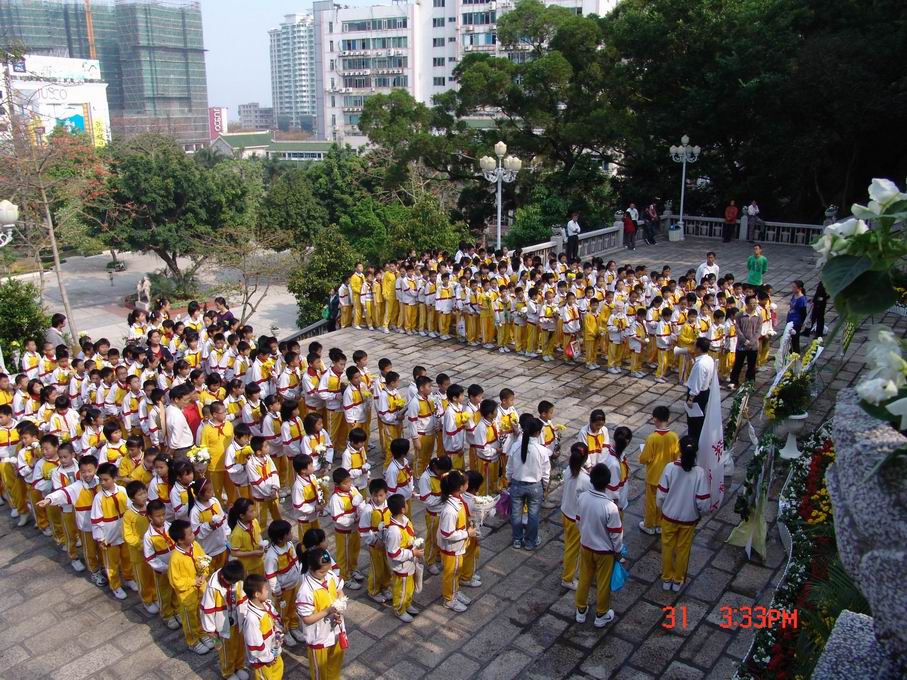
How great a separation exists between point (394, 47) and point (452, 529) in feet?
225

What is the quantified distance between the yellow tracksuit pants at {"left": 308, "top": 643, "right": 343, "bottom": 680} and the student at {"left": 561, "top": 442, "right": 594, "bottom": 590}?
2145 millimetres

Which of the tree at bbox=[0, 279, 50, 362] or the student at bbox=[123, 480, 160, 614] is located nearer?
the student at bbox=[123, 480, 160, 614]

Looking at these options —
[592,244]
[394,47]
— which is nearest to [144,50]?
[394,47]

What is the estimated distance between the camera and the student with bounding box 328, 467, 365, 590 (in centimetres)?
650

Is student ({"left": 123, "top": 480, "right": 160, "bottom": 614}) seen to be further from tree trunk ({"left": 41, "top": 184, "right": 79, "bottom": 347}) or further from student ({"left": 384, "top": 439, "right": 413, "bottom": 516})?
tree trunk ({"left": 41, "top": 184, "right": 79, "bottom": 347})

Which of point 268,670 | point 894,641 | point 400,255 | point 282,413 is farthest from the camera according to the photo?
point 400,255

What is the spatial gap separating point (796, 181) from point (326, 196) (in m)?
20.2

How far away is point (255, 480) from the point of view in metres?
7.35

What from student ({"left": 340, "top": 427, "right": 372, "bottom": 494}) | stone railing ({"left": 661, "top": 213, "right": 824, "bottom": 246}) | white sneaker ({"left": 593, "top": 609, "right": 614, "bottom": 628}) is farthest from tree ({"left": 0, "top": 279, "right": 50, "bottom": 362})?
stone railing ({"left": 661, "top": 213, "right": 824, "bottom": 246})

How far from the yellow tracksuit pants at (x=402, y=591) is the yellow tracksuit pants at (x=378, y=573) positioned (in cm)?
29

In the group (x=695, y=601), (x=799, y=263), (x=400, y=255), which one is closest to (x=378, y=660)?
(x=695, y=601)

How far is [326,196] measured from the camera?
34906 mm

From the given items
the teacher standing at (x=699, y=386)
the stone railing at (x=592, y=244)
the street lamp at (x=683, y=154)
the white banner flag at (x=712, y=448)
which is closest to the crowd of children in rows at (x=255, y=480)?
the white banner flag at (x=712, y=448)

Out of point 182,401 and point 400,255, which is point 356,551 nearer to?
point 182,401
